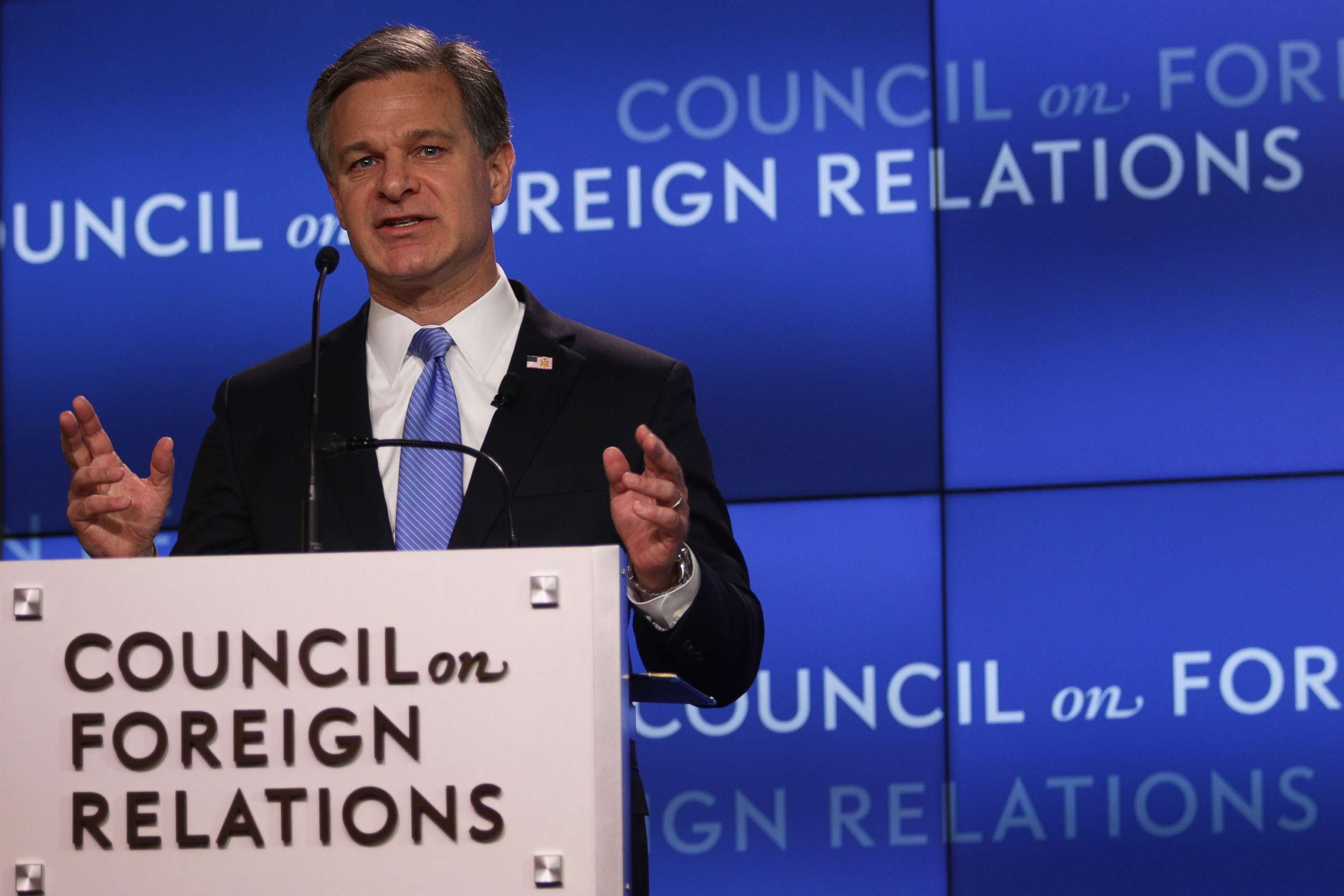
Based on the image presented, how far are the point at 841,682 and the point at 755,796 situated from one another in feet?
0.96

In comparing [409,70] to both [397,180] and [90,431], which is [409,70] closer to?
[397,180]

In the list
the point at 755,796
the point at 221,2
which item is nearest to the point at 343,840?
the point at 755,796

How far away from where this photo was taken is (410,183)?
6.78 ft

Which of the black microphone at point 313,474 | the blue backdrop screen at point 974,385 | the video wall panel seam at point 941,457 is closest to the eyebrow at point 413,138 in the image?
the black microphone at point 313,474

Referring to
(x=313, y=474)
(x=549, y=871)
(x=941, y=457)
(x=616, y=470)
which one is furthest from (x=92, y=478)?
(x=941, y=457)

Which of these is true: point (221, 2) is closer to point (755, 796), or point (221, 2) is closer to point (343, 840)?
point (755, 796)

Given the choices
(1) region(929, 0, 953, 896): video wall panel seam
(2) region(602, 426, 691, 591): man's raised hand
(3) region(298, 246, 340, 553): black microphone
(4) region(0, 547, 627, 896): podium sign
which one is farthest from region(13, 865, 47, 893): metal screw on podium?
(1) region(929, 0, 953, 896): video wall panel seam

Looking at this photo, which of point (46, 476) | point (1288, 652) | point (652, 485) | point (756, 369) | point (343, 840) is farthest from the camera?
point (46, 476)

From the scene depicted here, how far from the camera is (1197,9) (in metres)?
3.26

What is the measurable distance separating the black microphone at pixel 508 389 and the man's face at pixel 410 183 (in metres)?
0.25

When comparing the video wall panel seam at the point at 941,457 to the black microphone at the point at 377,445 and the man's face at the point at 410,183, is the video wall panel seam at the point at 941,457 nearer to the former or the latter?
the man's face at the point at 410,183

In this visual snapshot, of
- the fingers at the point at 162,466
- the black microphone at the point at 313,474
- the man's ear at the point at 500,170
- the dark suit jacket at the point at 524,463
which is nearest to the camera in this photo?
the black microphone at the point at 313,474

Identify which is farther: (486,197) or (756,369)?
(756,369)

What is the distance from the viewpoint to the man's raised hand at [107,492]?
1726 millimetres
